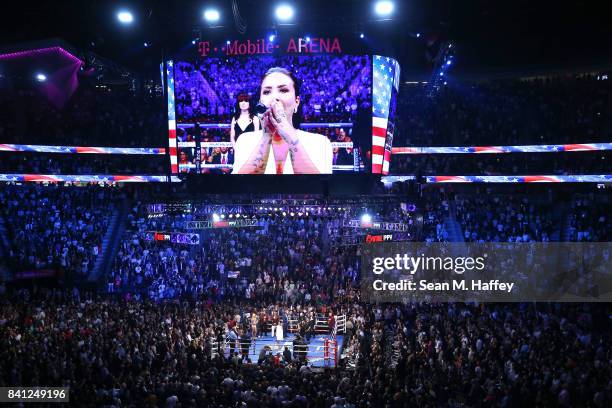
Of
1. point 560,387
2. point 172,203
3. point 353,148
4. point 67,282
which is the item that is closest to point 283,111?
point 353,148

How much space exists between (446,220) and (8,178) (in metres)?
21.1

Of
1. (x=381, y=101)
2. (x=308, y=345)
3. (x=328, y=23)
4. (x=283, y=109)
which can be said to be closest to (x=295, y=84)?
→ (x=283, y=109)

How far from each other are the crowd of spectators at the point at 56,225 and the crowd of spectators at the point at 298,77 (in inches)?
300

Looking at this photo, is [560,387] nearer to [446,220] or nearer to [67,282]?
[446,220]

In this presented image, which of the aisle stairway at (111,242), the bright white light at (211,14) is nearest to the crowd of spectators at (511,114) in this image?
the aisle stairway at (111,242)

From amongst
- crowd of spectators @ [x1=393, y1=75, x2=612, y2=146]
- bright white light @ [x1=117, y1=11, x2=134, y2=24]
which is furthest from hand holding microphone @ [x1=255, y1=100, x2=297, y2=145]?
crowd of spectators @ [x1=393, y1=75, x2=612, y2=146]

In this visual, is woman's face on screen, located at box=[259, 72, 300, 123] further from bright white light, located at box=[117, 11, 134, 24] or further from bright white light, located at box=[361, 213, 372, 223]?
bright white light, located at box=[117, 11, 134, 24]

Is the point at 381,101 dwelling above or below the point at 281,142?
above

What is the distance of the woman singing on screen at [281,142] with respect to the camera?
82.8 feet

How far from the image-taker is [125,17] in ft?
64.7

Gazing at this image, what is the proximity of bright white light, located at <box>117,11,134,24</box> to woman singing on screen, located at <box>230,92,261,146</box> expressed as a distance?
6.37 metres

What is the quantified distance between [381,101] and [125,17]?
1039 cm

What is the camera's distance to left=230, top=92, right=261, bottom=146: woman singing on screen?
998 inches

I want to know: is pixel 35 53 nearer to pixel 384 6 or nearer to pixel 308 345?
pixel 384 6
